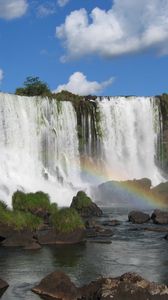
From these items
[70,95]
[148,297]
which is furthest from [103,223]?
[70,95]

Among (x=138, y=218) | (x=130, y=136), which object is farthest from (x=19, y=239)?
(x=130, y=136)

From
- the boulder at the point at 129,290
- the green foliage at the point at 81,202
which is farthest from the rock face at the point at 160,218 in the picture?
the boulder at the point at 129,290

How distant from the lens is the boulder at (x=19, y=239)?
2641 cm

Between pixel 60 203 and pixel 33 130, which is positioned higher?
pixel 33 130

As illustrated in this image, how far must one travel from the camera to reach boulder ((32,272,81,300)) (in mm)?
17219

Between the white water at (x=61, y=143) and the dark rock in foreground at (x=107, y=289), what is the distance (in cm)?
2802

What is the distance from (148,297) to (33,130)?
40.9 metres

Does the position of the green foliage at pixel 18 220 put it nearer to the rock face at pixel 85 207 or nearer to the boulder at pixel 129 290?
the rock face at pixel 85 207

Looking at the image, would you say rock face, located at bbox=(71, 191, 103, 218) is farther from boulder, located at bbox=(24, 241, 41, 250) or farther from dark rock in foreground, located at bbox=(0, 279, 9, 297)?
dark rock in foreground, located at bbox=(0, 279, 9, 297)

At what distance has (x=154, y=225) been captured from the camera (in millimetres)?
34344

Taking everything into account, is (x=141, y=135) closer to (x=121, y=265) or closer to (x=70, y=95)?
(x=70, y=95)

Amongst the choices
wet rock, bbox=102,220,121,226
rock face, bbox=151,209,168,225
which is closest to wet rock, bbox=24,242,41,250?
wet rock, bbox=102,220,121,226

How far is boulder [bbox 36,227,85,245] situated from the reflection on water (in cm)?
70

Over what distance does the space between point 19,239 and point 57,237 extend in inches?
74.3
